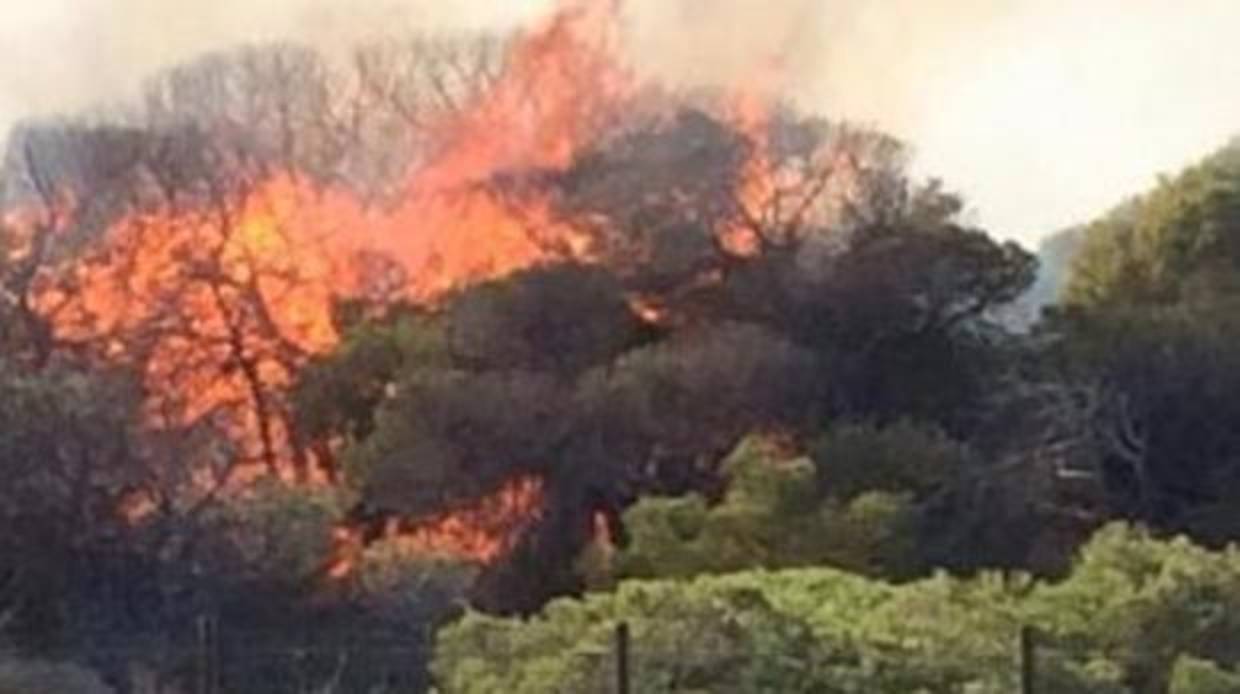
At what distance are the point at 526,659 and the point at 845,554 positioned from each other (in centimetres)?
492

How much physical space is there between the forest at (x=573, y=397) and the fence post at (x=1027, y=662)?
1171mm

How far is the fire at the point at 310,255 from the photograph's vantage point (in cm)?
2125

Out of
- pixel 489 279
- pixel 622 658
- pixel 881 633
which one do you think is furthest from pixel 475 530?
pixel 622 658

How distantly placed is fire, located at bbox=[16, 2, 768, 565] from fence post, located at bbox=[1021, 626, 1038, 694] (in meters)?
8.77

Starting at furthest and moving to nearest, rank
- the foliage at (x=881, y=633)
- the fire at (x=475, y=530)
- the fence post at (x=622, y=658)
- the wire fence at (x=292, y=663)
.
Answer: the fire at (x=475, y=530) < the wire fence at (x=292, y=663) < the foliage at (x=881, y=633) < the fence post at (x=622, y=658)

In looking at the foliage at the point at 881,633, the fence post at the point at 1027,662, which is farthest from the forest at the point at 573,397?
the fence post at the point at 1027,662

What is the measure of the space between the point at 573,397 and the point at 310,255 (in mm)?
4552

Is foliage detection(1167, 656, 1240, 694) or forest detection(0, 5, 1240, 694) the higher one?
forest detection(0, 5, 1240, 694)

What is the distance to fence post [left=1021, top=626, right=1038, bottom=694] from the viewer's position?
1156 centimetres

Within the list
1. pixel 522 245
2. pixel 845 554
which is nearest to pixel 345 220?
pixel 522 245

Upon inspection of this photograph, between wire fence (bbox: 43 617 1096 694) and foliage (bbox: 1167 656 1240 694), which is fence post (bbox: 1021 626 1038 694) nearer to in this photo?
foliage (bbox: 1167 656 1240 694)

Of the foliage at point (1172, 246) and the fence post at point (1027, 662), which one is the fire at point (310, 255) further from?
the fence post at point (1027, 662)

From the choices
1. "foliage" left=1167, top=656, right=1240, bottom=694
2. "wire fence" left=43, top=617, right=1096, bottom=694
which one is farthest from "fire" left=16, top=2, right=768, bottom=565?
"foliage" left=1167, top=656, right=1240, bottom=694

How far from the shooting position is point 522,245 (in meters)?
24.3
